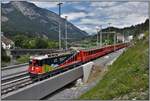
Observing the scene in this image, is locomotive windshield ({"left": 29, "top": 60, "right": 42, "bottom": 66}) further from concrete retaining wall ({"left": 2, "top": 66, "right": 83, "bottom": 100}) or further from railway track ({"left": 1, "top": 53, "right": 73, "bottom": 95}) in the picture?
concrete retaining wall ({"left": 2, "top": 66, "right": 83, "bottom": 100})

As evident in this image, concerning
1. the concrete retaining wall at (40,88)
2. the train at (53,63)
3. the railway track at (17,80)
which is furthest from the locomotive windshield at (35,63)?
the concrete retaining wall at (40,88)

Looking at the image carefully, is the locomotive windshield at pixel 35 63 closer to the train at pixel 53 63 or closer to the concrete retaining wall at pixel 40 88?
the train at pixel 53 63

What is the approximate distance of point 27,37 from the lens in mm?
16250

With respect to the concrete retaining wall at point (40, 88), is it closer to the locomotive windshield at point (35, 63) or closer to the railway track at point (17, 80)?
the railway track at point (17, 80)

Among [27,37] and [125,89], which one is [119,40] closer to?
[27,37]

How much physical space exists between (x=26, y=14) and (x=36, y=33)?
3095 millimetres

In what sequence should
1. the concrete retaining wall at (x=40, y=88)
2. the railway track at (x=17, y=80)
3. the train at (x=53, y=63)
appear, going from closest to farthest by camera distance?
the concrete retaining wall at (x=40, y=88)
the railway track at (x=17, y=80)
the train at (x=53, y=63)

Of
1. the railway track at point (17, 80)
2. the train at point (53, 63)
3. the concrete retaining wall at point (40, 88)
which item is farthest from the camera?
the train at point (53, 63)

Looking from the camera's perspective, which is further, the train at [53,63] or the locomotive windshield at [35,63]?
the locomotive windshield at [35,63]

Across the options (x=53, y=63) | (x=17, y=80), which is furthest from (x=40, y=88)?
(x=53, y=63)

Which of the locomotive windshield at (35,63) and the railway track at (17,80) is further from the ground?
the locomotive windshield at (35,63)

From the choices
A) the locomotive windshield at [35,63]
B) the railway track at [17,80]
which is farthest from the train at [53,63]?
the railway track at [17,80]

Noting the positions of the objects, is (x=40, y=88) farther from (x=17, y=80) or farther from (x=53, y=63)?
(x=53, y=63)

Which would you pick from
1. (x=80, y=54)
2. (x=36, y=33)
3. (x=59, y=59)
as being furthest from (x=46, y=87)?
(x=80, y=54)
